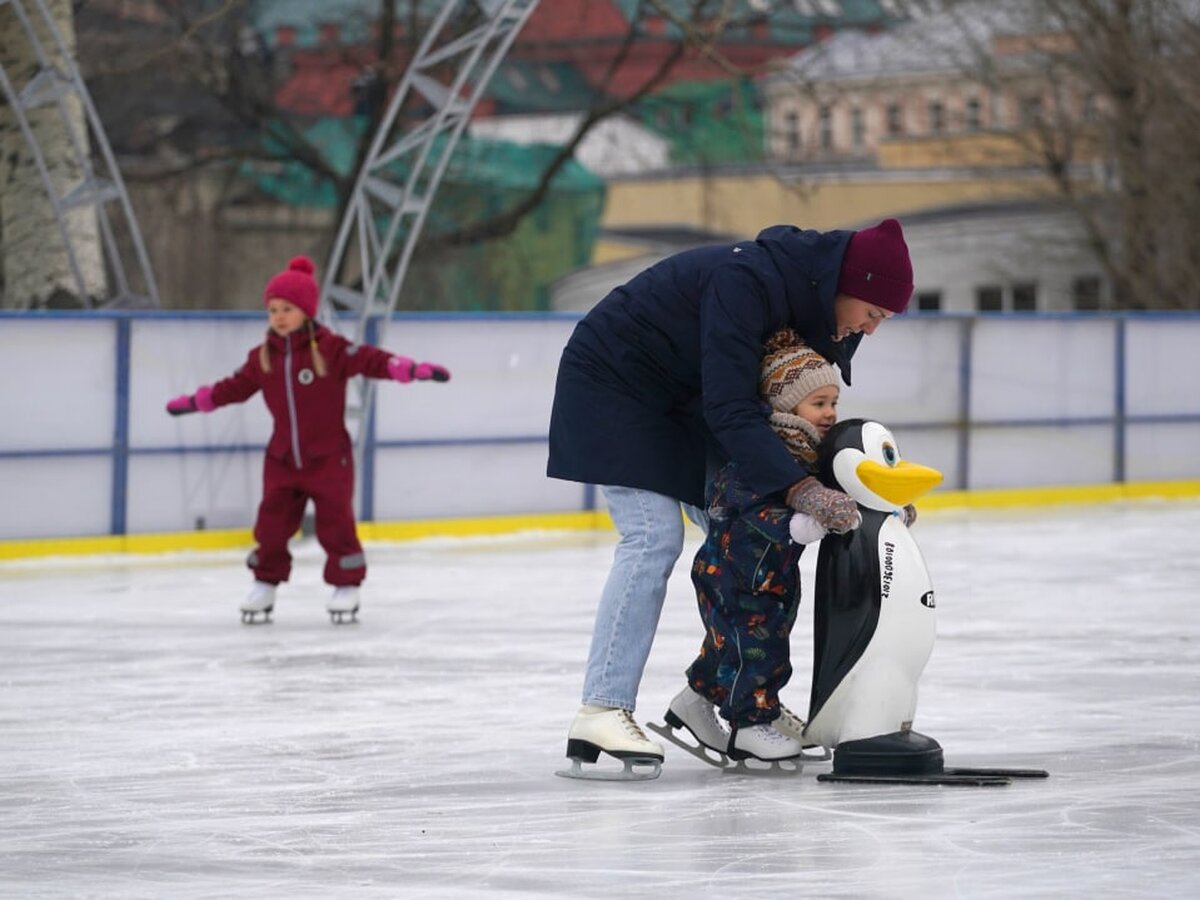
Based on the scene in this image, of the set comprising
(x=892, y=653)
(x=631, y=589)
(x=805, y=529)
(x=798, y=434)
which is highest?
(x=798, y=434)

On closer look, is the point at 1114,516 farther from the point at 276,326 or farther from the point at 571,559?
the point at 276,326

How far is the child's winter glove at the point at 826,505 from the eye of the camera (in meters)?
4.62

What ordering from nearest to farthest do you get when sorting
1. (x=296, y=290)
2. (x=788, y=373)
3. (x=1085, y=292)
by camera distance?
(x=788, y=373)
(x=296, y=290)
(x=1085, y=292)

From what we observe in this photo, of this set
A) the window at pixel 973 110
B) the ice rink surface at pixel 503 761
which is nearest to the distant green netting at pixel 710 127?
the window at pixel 973 110

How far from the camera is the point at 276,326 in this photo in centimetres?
827

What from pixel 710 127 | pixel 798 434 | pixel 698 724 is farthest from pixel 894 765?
pixel 710 127

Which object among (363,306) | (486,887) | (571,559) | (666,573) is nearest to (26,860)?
(486,887)

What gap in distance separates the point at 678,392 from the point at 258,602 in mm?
3829

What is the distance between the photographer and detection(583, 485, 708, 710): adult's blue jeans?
490cm

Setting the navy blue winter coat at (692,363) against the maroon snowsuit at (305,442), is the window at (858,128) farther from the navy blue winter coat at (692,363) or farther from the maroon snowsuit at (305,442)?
the navy blue winter coat at (692,363)

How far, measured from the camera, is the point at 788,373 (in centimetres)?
480

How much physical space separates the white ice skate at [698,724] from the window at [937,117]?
31.6 metres

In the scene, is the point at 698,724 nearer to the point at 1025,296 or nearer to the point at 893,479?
the point at 893,479

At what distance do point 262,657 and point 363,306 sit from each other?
522 centimetres
